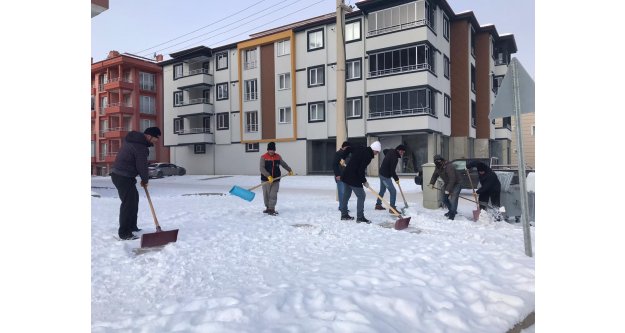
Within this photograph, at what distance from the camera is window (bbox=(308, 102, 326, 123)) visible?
80.9 ft

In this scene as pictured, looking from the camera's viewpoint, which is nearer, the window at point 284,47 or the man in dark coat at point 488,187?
the man in dark coat at point 488,187

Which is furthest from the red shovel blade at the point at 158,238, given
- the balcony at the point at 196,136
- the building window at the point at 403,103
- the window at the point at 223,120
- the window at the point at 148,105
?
the balcony at the point at 196,136

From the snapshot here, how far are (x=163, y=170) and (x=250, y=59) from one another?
405 inches

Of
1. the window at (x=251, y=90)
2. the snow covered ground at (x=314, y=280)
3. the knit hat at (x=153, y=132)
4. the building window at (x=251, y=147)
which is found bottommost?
the snow covered ground at (x=314, y=280)

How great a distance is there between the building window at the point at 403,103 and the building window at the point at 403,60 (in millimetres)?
1268

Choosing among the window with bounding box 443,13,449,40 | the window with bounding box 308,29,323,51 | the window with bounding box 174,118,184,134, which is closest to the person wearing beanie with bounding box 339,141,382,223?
the window with bounding box 308,29,323,51

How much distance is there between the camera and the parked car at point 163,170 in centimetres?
2355

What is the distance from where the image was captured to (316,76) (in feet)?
81.7

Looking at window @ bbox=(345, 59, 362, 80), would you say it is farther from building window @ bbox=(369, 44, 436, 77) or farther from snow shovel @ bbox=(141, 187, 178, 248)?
snow shovel @ bbox=(141, 187, 178, 248)

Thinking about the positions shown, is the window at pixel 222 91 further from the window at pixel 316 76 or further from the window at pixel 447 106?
the window at pixel 447 106

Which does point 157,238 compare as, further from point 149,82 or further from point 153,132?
point 149,82

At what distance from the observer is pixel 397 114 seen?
70.5 ft

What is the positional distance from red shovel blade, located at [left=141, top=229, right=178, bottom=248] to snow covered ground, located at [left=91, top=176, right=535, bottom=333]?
0.15 metres
